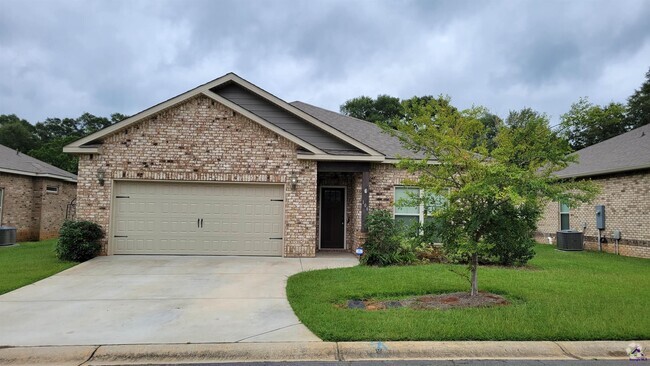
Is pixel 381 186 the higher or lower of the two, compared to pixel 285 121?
lower

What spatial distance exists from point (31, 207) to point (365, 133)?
47.7 feet

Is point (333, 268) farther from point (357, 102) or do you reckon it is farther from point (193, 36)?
point (357, 102)

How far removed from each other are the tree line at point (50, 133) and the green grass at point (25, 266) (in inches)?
1085

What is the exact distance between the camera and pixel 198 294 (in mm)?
6980

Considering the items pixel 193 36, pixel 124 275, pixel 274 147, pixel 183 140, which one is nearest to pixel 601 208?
pixel 274 147

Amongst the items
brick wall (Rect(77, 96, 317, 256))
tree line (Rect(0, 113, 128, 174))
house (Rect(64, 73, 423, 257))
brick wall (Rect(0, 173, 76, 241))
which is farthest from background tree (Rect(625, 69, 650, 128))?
tree line (Rect(0, 113, 128, 174))

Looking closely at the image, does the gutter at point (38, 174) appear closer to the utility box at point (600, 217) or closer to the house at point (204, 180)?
the house at point (204, 180)

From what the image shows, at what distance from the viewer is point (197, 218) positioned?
453 inches

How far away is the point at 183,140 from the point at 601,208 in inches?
585

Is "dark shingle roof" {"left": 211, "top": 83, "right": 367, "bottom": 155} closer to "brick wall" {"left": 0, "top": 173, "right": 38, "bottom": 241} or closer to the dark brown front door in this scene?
the dark brown front door

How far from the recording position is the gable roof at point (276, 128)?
11.1 meters

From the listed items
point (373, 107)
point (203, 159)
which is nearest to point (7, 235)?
point (203, 159)

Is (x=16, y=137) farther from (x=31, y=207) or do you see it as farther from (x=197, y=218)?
(x=197, y=218)

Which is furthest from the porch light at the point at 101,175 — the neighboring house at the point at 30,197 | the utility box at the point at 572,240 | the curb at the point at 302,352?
Result: the utility box at the point at 572,240
